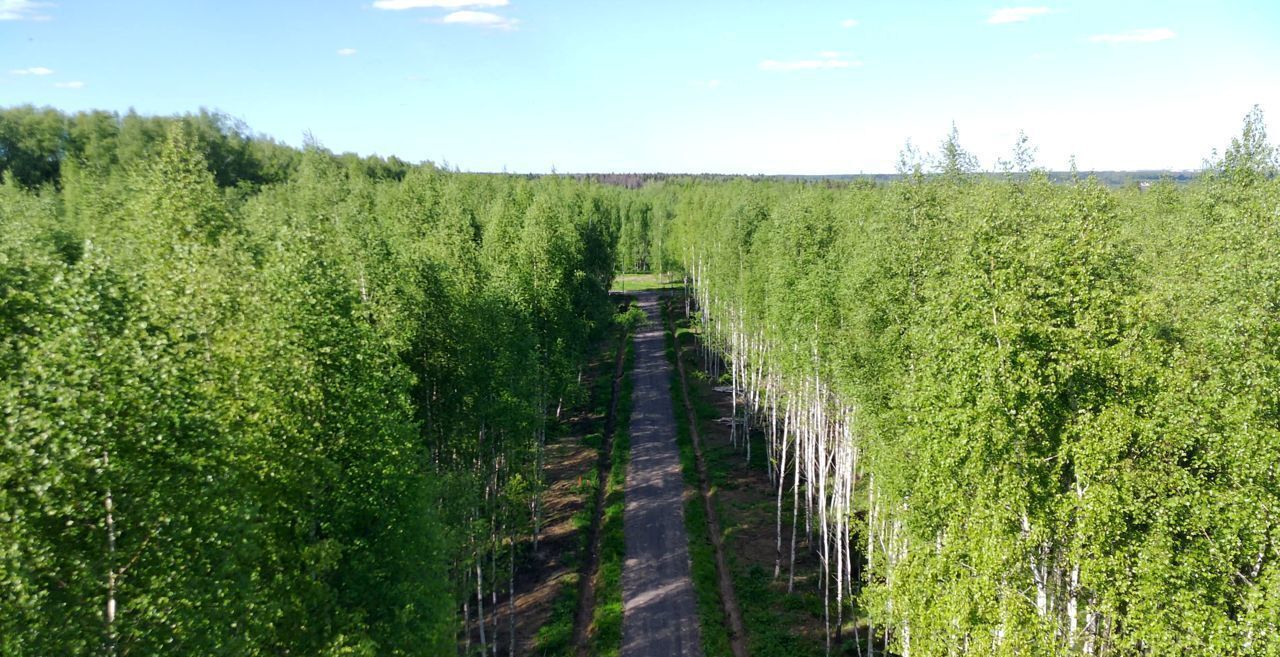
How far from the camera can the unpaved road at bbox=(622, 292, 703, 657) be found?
2759cm

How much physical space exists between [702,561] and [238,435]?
83.3 feet

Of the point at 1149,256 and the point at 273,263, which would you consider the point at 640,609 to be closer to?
Result: the point at 273,263

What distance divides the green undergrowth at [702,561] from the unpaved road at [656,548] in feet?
1.22

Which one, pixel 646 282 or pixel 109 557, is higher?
pixel 646 282

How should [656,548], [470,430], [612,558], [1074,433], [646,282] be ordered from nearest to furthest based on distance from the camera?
[1074,433]
[470,430]
[612,558]
[656,548]
[646,282]

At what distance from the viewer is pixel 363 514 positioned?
1541 centimetres

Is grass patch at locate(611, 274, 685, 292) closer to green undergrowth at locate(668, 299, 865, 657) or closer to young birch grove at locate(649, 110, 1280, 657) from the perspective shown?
green undergrowth at locate(668, 299, 865, 657)

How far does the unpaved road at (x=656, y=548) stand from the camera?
1086 inches

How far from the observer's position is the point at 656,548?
113 feet

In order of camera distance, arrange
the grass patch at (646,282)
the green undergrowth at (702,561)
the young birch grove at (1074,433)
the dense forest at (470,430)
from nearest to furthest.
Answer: the dense forest at (470,430) → the young birch grove at (1074,433) → the green undergrowth at (702,561) → the grass patch at (646,282)

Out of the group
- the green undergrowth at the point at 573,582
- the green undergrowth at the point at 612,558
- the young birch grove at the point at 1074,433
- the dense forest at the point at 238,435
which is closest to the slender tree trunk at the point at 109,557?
the dense forest at the point at 238,435

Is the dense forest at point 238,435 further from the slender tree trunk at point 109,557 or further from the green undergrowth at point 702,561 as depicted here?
the green undergrowth at point 702,561

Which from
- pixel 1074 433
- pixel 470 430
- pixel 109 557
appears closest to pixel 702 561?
pixel 470 430

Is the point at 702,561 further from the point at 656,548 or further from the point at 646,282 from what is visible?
the point at 646,282
